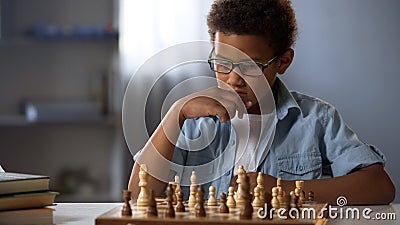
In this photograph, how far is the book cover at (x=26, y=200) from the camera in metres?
1.15

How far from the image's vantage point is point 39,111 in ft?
10.3

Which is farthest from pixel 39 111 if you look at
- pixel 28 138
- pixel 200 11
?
pixel 200 11

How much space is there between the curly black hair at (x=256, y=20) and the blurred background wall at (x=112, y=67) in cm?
148

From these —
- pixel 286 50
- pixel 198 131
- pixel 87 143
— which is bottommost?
pixel 87 143

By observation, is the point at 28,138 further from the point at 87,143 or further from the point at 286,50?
the point at 286,50

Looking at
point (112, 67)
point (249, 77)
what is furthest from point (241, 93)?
point (112, 67)

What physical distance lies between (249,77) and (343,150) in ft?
0.92

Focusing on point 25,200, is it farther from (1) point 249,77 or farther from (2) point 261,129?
(2) point 261,129

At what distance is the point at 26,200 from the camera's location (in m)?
1.17

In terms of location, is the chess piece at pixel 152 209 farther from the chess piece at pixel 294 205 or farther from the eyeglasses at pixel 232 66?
the eyeglasses at pixel 232 66

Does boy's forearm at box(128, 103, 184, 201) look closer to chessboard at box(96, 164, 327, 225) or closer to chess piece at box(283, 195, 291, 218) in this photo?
chessboard at box(96, 164, 327, 225)

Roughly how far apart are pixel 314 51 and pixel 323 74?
98 millimetres

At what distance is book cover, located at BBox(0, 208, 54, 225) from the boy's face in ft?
1.48

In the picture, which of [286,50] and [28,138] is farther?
[28,138]
